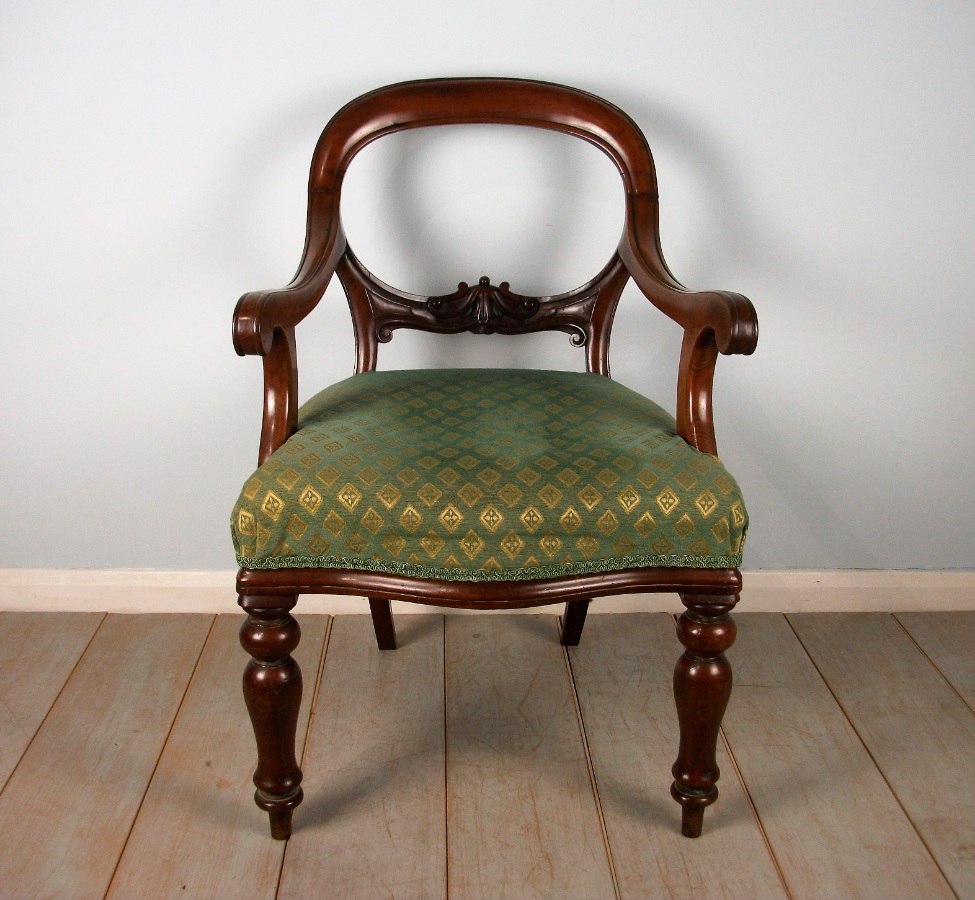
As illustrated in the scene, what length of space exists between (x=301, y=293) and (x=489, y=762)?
30.9 inches

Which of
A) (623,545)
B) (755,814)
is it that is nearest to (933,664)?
(755,814)

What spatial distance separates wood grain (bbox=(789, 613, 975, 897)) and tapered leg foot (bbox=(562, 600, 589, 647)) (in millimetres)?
448

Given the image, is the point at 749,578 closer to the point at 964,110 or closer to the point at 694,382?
the point at 694,382

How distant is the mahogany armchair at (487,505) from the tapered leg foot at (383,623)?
44 centimetres

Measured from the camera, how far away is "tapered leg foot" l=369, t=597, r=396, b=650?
A: 1.71m

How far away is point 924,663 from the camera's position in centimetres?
179

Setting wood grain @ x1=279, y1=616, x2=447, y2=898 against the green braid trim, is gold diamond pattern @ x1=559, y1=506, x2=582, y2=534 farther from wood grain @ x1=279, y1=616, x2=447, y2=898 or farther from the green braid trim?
wood grain @ x1=279, y1=616, x2=447, y2=898

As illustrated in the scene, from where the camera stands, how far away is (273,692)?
4.00 ft

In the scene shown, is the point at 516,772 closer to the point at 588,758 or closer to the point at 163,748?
the point at 588,758

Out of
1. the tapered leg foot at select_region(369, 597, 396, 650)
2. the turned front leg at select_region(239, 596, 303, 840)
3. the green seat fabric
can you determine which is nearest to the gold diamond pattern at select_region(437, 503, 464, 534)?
the green seat fabric

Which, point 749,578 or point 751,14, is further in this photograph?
point 749,578

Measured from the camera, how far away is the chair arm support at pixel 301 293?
1121 mm

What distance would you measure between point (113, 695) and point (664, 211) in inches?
50.9

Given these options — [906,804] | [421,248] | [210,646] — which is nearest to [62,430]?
[210,646]
